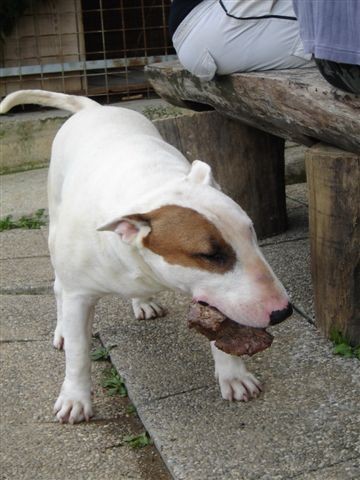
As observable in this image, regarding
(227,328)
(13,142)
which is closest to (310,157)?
(227,328)

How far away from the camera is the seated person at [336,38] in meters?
2.50

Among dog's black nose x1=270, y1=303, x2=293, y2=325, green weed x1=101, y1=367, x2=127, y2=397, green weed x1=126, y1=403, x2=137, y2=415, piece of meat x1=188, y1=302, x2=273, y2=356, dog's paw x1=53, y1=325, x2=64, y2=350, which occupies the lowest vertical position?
dog's paw x1=53, y1=325, x2=64, y2=350

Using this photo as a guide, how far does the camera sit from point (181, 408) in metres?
2.83

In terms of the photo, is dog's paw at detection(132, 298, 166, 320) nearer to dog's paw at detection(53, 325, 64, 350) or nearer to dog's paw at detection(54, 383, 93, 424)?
dog's paw at detection(53, 325, 64, 350)

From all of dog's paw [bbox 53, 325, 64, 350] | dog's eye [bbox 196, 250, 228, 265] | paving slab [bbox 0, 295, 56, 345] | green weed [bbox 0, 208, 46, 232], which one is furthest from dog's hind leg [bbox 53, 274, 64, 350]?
green weed [bbox 0, 208, 46, 232]

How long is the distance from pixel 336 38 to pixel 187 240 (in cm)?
81

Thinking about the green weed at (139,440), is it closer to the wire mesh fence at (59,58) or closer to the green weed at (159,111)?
the green weed at (159,111)

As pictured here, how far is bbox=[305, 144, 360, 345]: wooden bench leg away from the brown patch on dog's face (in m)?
0.80

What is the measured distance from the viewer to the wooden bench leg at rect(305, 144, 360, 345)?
2.93 m

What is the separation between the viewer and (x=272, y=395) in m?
2.85

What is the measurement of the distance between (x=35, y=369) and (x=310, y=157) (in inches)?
53.9

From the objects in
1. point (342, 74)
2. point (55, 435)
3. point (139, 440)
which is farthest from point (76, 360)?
point (342, 74)

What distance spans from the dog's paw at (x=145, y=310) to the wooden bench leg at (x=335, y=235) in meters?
0.79

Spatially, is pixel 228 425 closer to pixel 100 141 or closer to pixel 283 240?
pixel 100 141
